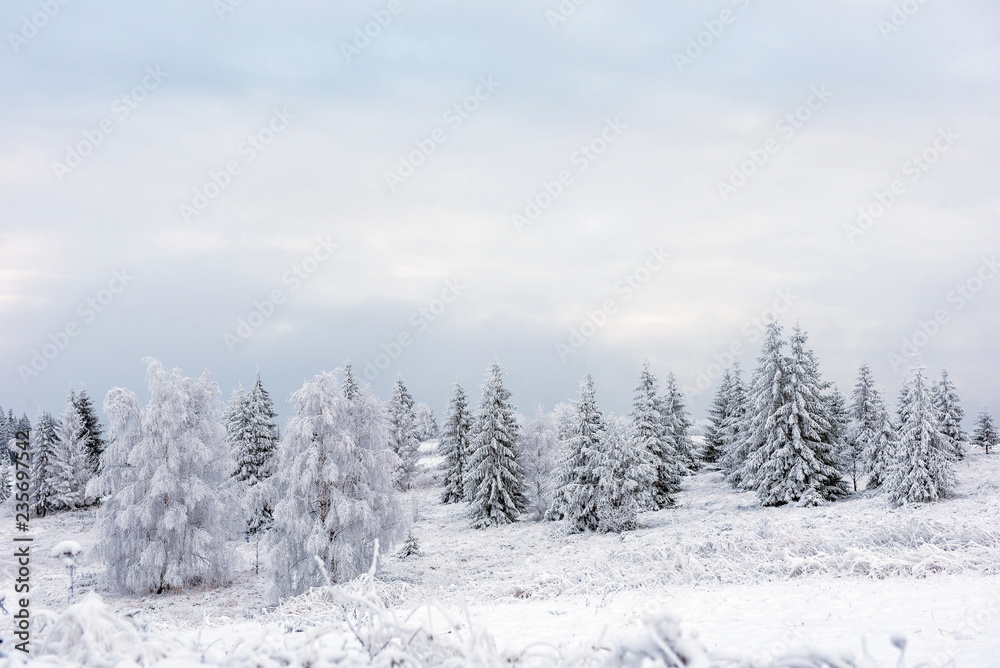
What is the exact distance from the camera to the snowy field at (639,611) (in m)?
2.60

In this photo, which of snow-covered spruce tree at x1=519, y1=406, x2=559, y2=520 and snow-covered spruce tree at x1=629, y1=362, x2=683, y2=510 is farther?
snow-covered spruce tree at x1=519, y1=406, x2=559, y2=520

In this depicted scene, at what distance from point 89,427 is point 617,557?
4838 centimetres

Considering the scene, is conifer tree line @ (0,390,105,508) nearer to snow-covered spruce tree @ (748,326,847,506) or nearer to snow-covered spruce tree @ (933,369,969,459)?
snow-covered spruce tree @ (748,326,847,506)

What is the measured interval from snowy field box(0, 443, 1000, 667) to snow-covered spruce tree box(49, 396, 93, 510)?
26.1 meters

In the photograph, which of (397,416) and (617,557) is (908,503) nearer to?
(617,557)

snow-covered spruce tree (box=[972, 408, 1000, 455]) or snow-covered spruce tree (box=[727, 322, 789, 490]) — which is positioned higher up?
snow-covered spruce tree (box=[727, 322, 789, 490])

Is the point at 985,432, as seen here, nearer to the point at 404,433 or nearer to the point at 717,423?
the point at 717,423

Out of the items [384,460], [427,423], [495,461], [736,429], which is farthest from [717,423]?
[427,423]

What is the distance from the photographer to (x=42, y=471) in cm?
4369

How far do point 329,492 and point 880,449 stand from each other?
31084 millimetres

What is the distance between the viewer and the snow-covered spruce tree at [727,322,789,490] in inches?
1249

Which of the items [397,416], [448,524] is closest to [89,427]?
[397,416]

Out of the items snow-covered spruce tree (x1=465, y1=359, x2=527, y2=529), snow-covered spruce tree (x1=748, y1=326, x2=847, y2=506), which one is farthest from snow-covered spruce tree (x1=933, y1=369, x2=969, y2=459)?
snow-covered spruce tree (x1=465, y1=359, x2=527, y2=529)

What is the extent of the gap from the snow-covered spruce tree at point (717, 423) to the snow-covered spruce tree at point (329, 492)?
32934 millimetres
